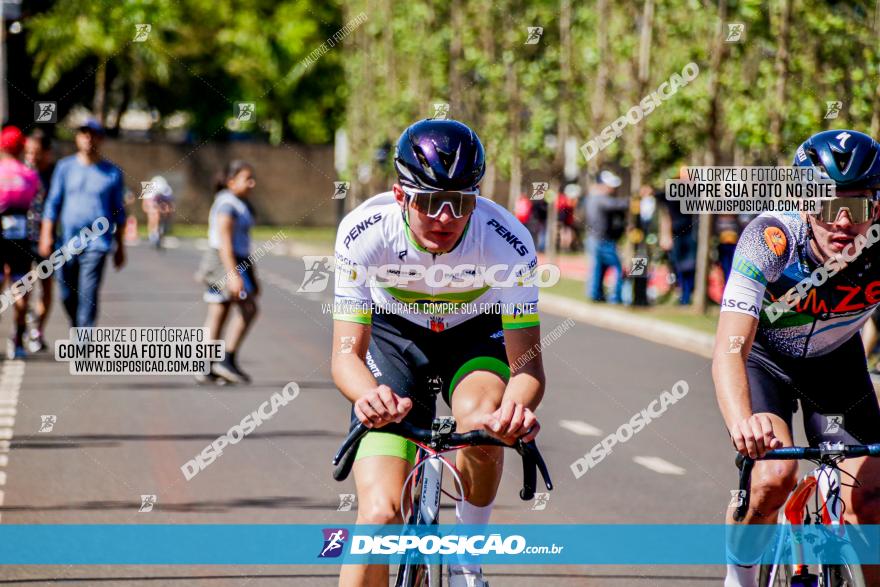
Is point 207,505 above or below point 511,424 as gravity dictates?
below

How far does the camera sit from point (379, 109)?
45312mm

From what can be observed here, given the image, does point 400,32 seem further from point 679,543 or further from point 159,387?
point 679,543

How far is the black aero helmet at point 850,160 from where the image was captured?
4.54 m

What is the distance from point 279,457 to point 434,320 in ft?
15.7

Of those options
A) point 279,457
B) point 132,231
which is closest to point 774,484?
point 279,457

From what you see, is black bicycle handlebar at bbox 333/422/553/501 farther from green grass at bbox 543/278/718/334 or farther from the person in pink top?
green grass at bbox 543/278/718/334

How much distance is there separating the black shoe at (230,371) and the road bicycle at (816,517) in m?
8.95

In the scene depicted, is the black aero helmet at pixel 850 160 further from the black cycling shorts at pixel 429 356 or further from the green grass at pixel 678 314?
the green grass at pixel 678 314

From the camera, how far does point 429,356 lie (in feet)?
17.0

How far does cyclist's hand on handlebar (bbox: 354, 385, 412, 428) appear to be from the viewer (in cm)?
423

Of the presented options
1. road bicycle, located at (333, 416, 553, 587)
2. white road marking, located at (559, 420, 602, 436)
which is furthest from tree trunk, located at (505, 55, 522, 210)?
road bicycle, located at (333, 416, 553, 587)

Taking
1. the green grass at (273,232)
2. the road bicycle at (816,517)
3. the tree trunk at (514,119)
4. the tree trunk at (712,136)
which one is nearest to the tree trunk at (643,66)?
the tree trunk at (712,136)

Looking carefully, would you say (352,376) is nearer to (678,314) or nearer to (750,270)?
(750,270)

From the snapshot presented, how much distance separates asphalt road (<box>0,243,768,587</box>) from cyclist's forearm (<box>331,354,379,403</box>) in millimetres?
2120
